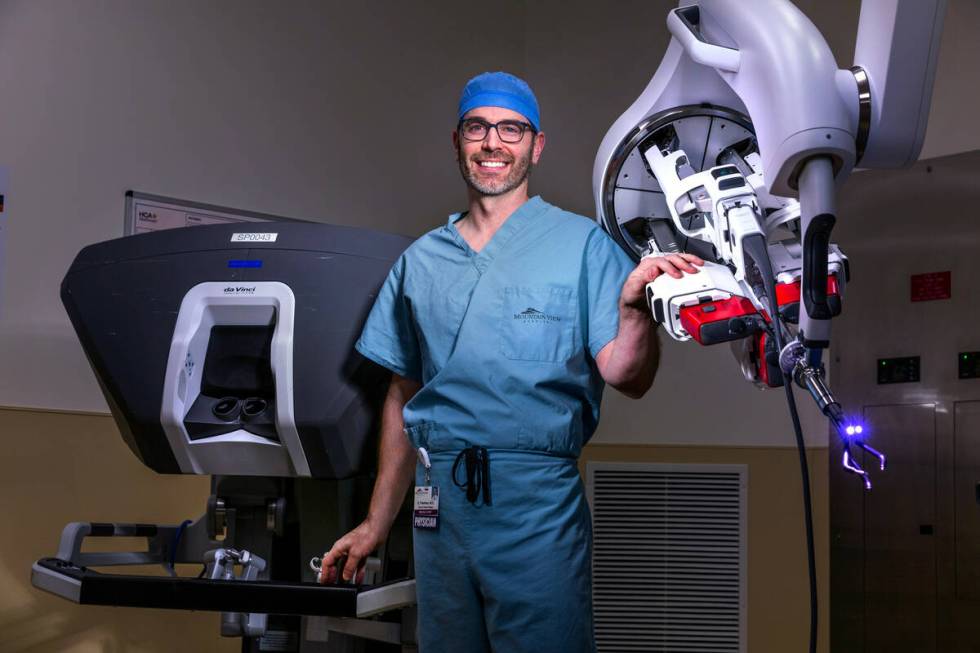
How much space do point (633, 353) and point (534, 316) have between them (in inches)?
8.1

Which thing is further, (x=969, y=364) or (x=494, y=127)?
(x=969, y=364)

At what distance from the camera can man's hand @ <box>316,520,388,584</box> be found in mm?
1969

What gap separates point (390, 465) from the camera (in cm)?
203

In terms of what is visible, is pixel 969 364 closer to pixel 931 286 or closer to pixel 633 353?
pixel 931 286

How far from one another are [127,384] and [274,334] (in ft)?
0.94

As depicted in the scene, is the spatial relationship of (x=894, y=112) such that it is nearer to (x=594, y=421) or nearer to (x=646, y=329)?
(x=646, y=329)

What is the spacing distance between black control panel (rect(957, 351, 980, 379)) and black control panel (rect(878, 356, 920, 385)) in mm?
149

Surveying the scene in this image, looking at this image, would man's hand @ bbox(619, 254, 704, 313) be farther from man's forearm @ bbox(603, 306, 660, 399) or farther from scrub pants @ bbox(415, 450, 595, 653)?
scrub pants @ bbox(415, 450, 595, 653)

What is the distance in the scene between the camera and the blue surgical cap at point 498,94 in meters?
2.04

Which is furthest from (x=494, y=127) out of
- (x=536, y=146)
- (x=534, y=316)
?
(x=534, y=316)

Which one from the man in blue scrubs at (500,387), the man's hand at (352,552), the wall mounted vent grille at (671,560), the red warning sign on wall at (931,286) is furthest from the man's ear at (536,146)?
the red warning sign on wall at (931,286)

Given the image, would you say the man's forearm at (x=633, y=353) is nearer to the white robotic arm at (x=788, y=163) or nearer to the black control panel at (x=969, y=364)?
the white robotic arm at (x=788, y=163)

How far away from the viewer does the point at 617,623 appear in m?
3.76

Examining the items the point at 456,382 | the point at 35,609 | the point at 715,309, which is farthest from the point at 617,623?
the point at 715,309
